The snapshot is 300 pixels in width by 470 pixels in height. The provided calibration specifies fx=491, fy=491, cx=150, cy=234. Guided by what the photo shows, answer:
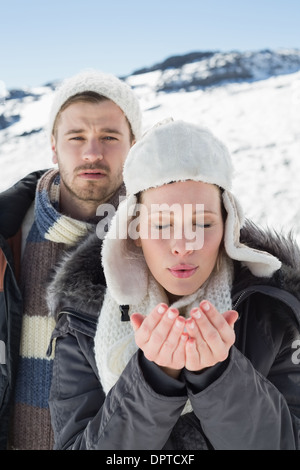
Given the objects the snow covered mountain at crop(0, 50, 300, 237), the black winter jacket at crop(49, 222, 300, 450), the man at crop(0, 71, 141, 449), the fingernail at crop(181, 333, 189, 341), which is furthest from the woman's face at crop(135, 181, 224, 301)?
the snow covered mountain at crop(0, 50, 300, 237)

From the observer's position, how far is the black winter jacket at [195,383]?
39.2 inches

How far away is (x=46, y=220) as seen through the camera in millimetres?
1817

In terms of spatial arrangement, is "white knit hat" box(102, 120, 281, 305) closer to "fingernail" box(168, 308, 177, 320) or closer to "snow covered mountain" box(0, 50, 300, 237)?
"fingernail" box(168, 308, 177, 320)

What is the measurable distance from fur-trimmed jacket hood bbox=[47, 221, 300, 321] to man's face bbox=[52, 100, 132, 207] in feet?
1.38

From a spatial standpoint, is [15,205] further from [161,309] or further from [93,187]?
[161,309]

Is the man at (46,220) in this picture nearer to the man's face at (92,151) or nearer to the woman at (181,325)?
the man's face at (92,151)

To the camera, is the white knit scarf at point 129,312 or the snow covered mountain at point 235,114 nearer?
the white knit scarf at point 129,312

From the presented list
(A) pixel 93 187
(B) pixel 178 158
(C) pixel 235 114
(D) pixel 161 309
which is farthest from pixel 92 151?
(C) pixel 235 114

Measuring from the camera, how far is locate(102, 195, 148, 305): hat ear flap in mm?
1239

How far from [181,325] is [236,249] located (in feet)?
1.18

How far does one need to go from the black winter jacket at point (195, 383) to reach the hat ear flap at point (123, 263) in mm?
121

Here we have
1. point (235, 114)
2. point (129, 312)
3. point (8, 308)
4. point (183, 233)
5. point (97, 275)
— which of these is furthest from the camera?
point (235, 114)

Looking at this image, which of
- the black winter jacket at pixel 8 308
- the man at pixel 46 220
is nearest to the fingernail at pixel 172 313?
the man at pixel 46 220

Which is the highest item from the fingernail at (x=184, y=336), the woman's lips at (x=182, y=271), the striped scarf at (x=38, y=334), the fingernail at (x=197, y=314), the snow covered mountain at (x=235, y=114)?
the fingernail at (x=197, y=314)
